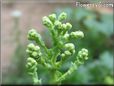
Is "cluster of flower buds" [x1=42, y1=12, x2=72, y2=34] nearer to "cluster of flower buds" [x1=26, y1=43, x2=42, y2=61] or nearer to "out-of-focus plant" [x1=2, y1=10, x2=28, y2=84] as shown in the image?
"cluster of flower buds" [x1=26, y1=43, x2=42, y2=61]

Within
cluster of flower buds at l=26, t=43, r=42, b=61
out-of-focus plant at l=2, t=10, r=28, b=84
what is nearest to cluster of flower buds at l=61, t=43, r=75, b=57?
cluster of flower buds at l=26, t=43, r=42, b=61

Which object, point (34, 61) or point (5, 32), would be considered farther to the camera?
point (5, 32)

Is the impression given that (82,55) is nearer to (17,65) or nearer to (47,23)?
(47,23)

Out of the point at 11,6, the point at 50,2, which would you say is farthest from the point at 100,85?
the point at 11,6

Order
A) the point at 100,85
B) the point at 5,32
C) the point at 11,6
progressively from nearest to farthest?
1. the point at 100,85
2. the point at 5,32
3. the point at 11,6

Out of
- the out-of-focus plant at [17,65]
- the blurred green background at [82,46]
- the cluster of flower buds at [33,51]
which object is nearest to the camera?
the cluster of flower buds at [33,51]

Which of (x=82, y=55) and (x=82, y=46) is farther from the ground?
(x=82, y=55)

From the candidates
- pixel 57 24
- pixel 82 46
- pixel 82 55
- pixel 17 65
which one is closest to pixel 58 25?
pixel 57 24

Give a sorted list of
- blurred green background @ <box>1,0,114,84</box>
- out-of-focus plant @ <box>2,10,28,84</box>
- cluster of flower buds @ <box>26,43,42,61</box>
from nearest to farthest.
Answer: cluster of flower buds @ <box>26,43,42,61</box>
blurred green background @ <box>1,0,114,84</box>
out-of-focus plant @ <box>2,10,28,84</box>

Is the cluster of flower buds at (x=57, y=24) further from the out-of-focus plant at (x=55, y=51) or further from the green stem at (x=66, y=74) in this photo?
the green stem at (x=66, y=74)

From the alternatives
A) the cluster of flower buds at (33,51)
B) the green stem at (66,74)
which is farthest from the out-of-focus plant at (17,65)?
the cluster of flower buds at (33,51)

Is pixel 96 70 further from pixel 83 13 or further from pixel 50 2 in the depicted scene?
pixel 50 2
